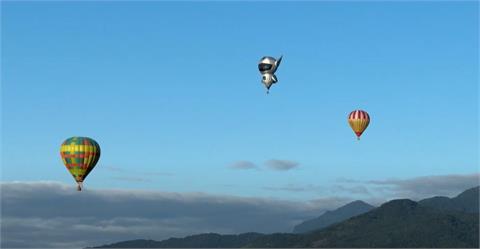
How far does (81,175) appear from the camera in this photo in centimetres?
19962
